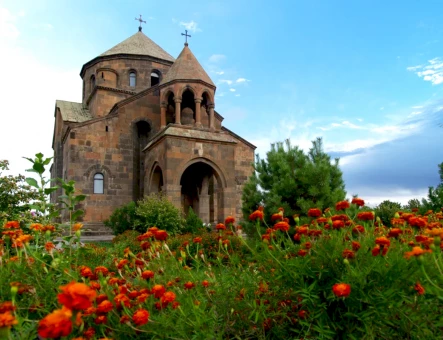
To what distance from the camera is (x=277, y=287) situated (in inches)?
93.9

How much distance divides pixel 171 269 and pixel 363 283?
1659 millimetres

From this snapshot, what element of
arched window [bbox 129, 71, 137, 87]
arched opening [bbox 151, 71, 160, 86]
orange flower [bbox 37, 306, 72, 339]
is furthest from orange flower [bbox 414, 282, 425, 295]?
arched opening [bbox 151, 71, 160, 86]

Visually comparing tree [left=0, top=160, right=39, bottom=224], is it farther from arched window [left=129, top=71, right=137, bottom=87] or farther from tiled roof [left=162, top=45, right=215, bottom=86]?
arched window [left=129, top=71, right=137, bottom=87]

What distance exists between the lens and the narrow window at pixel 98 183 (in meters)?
16.1

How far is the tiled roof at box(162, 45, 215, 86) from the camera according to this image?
15555 mm

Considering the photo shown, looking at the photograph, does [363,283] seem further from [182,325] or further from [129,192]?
[129,192]

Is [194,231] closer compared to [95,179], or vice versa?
[194,231]

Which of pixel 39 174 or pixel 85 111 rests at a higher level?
pixel 85 111

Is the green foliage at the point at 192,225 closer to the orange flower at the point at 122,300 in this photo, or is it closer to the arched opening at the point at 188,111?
the arched opening at the point at 188,111

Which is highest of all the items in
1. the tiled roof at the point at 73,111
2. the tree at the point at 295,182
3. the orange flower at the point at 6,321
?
the tiled roof at the point at 73,111

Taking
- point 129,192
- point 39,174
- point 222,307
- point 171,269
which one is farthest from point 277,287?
point 129,192

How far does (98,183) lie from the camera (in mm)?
16188

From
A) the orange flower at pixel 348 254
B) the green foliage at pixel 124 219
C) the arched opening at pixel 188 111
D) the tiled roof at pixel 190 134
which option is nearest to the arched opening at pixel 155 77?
the arched opening at pixel 188 111

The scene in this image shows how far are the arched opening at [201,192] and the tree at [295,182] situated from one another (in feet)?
26.1
